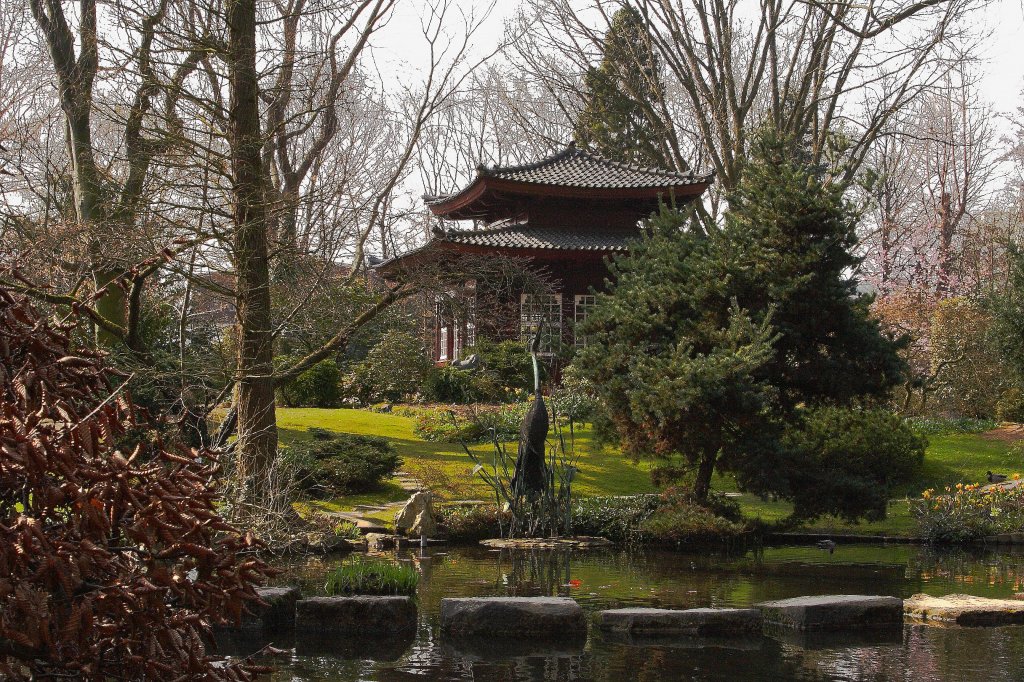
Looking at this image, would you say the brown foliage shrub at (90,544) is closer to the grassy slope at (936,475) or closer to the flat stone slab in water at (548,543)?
the flat stone slab in water at (548,543)

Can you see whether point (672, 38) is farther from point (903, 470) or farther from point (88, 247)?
point (88, 247)

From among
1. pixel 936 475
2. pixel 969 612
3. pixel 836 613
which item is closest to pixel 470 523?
pixel 836 613

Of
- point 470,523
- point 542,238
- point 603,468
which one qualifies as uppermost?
point 542,238

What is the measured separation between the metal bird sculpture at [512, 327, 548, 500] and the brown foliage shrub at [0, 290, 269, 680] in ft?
32.7

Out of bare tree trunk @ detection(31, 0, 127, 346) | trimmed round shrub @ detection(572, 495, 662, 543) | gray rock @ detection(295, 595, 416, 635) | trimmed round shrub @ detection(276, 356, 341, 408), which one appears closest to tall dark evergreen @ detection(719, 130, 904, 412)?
trimmed round shrub @ detection(572, 495, 662, 543)

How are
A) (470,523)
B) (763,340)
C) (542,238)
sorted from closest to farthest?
(763,340) → (470,523) → (542,238)

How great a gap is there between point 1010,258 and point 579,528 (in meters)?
10.3

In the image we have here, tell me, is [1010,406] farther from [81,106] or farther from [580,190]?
[81,106]

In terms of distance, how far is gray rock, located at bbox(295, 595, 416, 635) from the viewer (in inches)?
353

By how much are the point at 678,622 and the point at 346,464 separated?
26.8 ft

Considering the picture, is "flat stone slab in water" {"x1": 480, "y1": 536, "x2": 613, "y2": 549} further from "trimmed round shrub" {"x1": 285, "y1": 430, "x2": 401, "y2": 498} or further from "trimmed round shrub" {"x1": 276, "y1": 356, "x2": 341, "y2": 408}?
"trimmed round shrub" {"x1": 276, "y1": 356, "x2": 341, "y2": 408}

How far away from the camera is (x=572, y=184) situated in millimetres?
28688

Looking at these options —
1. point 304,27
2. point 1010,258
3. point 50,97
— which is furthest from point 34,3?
point 1010,258

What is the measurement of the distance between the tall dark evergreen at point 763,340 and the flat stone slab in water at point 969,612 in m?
4.12
